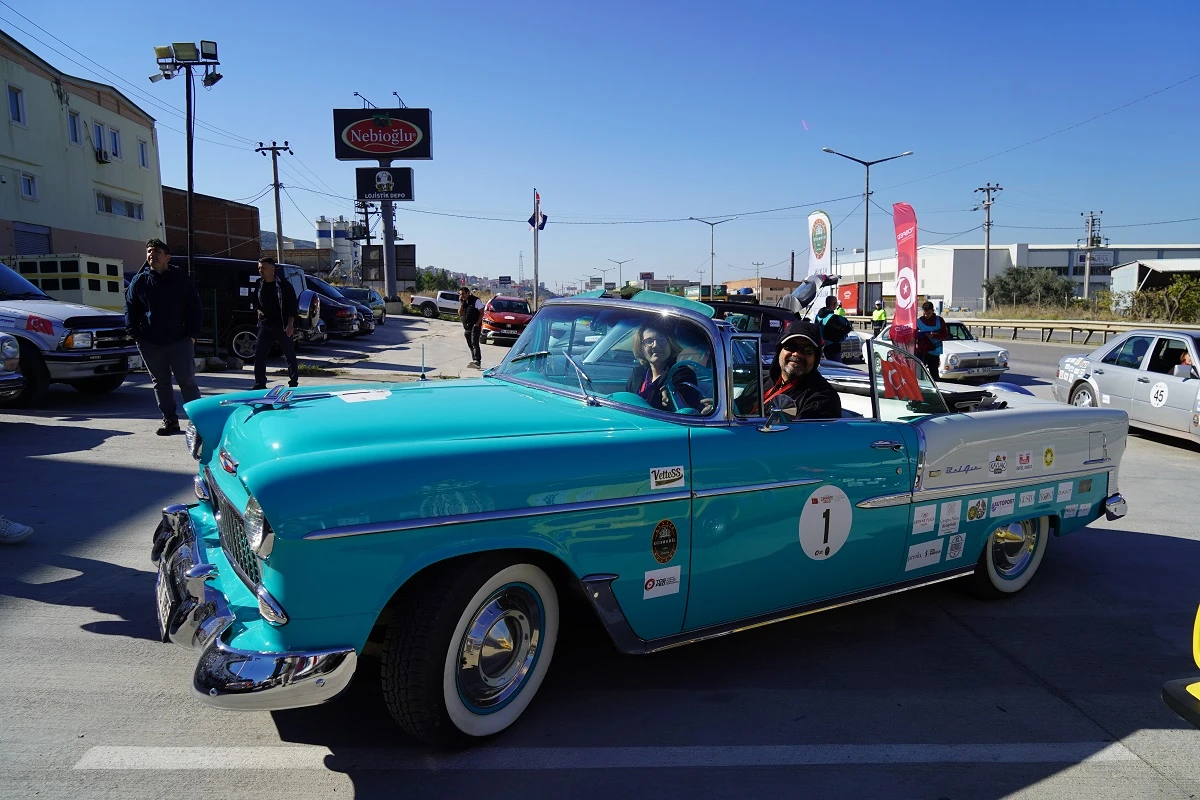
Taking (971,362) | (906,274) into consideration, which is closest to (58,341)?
(906,274)

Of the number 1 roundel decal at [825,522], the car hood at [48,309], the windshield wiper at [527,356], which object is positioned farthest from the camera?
the car hood at [48,309]

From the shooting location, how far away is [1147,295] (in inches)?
1368

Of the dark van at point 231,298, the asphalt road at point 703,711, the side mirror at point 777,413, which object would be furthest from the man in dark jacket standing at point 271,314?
the side mirror at point 777,413

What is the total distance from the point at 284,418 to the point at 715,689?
2.14 meters

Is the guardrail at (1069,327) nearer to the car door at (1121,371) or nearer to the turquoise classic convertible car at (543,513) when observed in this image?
the car door at (1121,371)

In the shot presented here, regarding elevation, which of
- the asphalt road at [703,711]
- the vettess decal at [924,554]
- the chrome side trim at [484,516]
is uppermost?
the chrome side trim at [484,516]

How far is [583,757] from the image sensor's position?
2.95 m

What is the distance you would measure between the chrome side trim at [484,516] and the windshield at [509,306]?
22553 mm

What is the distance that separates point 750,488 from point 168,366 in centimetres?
676

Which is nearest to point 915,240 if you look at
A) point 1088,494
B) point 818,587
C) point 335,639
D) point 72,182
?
point 1088,494

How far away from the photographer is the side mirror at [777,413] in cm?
341

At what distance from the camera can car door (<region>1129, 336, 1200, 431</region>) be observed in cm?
938

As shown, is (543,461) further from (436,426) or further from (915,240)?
(915,240)

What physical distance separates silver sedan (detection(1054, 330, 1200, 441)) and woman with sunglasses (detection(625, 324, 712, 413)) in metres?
8.46
